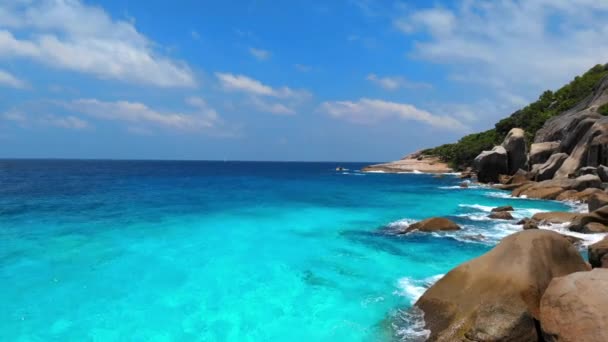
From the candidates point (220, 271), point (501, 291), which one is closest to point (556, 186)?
point (501, 291)

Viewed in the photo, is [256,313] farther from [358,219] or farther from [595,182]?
[595,182]

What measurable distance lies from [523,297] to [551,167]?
39.0 m

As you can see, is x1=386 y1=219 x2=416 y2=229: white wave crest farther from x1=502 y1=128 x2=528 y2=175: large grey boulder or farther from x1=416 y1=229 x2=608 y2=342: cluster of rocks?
x1=502 y1=128 x2=528 y2=175: large grey boulder

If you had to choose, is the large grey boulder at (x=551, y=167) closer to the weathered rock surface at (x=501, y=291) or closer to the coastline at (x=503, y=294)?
the coastline at (x=503, y=294)

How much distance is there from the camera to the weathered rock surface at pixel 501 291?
26.0 feet

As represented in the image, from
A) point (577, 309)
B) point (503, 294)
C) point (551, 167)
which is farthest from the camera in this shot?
point (551, 167)

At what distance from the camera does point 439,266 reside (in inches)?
616

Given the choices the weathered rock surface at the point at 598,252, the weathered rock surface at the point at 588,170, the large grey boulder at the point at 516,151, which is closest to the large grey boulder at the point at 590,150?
the weathered rock surface at the point at 588,170

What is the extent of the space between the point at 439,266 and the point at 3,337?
14.8 m

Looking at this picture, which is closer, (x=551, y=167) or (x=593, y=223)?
(x=593, y=223)

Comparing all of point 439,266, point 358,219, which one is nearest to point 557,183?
point 358,219

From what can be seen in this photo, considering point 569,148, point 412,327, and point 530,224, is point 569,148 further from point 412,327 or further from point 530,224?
point 412,327

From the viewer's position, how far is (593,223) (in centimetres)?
1912

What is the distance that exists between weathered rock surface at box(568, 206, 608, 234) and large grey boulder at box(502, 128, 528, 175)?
33644mm
